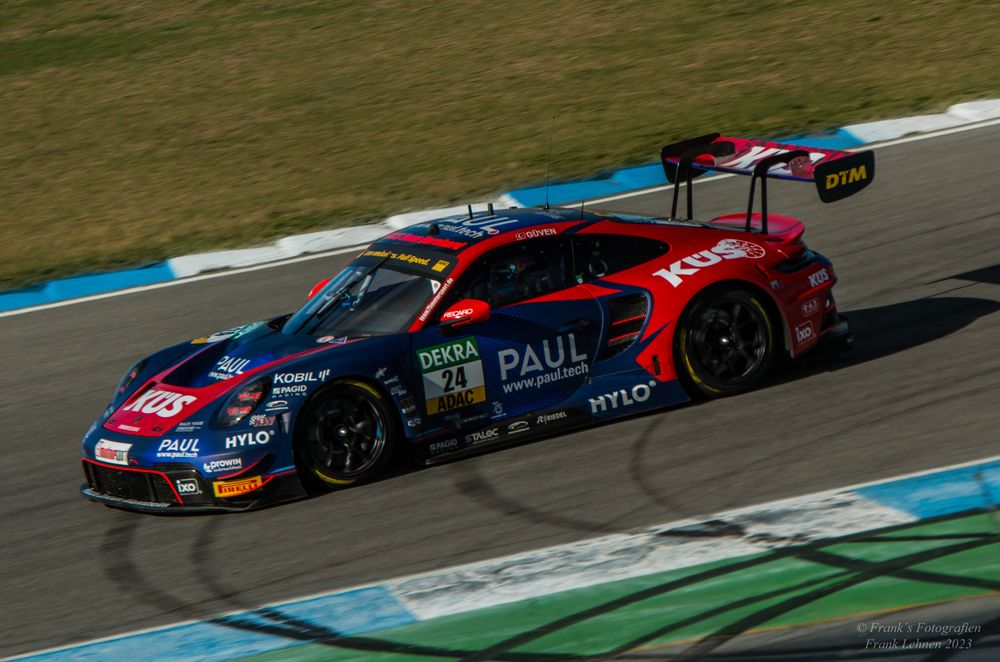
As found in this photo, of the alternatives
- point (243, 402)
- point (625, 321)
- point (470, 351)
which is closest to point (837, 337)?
point (625, 321)

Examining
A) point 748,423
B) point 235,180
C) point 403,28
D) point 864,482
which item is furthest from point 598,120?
point 864,482

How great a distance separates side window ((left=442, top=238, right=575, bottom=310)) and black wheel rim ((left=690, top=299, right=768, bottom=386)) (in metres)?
0.88

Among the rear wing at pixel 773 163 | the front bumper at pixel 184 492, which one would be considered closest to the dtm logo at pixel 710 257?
the rear wing at pixel 773 163

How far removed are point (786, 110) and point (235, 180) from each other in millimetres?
6291

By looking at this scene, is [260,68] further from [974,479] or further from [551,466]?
[974,479]

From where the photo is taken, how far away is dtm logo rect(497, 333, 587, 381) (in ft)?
24.6

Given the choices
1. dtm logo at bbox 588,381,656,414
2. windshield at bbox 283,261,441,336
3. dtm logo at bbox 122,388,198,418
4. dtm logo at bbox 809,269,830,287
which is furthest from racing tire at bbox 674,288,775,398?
dtm logo at bbox 122,388,198,418

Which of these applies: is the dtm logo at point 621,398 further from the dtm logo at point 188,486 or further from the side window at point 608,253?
the dtm logo at point 188,486

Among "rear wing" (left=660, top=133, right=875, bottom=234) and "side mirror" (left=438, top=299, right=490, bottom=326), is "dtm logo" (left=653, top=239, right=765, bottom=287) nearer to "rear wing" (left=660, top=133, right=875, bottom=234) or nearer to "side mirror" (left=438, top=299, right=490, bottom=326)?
"rear wing" (left=660, top=133, right=875, bottom=234)

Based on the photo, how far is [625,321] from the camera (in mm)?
7824

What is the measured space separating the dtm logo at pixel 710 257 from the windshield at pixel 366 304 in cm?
144

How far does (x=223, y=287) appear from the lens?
38.1 feet

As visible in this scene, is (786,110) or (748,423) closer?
(748,423)

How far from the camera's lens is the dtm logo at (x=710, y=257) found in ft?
26.1
